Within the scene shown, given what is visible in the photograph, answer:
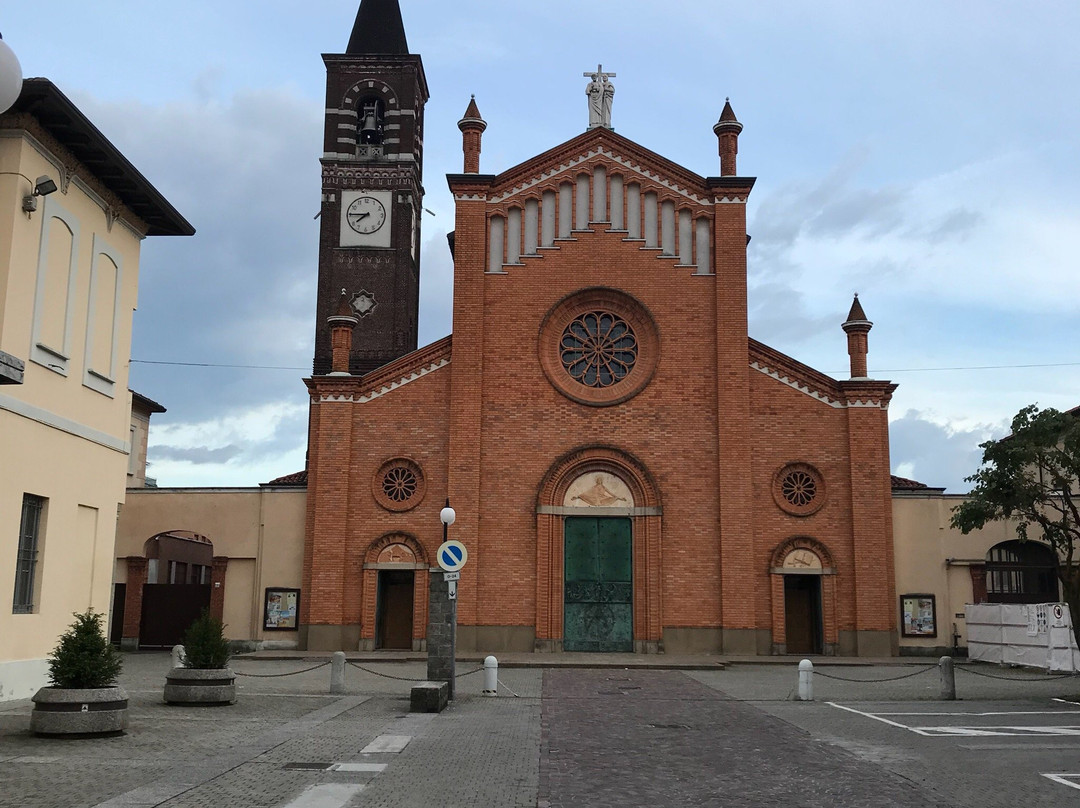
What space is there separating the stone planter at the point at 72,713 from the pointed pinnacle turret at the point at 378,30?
3809 cm

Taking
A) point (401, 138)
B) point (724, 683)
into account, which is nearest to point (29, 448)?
point (724, 683)

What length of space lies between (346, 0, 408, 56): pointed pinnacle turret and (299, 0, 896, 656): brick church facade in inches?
689

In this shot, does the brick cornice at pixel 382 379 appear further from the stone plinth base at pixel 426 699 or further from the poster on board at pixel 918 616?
the stone plinth base at pixel 426 699

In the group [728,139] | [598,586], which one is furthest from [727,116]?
[598,586]

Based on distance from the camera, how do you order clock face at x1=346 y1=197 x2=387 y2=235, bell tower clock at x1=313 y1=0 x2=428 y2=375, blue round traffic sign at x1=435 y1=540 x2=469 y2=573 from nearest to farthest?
1. blue round traffic sign at x1=435 y1=540 x2=469 y2=573
2. bell tower clock at x1=313 y1=0 x2=428 y2=375
3. clock face at x1=346 y1=197 x2=387 y2=235

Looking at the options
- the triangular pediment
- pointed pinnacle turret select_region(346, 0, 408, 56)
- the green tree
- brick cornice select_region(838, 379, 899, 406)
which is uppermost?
pointed pinnacle turret select_region(346, 0, 408, 56)

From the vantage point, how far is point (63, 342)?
55.2 ft

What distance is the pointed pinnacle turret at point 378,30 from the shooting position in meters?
46.8

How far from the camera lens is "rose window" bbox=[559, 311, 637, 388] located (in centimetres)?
3053

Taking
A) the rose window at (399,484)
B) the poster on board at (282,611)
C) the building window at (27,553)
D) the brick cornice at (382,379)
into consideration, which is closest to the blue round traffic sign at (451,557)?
the building window at (27,553)

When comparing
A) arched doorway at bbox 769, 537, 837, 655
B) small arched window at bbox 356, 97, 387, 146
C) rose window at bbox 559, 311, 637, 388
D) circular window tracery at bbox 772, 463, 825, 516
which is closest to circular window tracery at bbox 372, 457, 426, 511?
rose window at bbox 559, 311, 637, 388

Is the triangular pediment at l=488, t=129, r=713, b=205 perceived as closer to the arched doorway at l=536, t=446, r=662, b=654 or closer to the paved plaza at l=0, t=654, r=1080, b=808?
the arched doorway at l=536, t=446, r=662, b=654

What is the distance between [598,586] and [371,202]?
21.8 m

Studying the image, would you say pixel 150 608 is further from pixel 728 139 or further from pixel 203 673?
pixel 728 139
